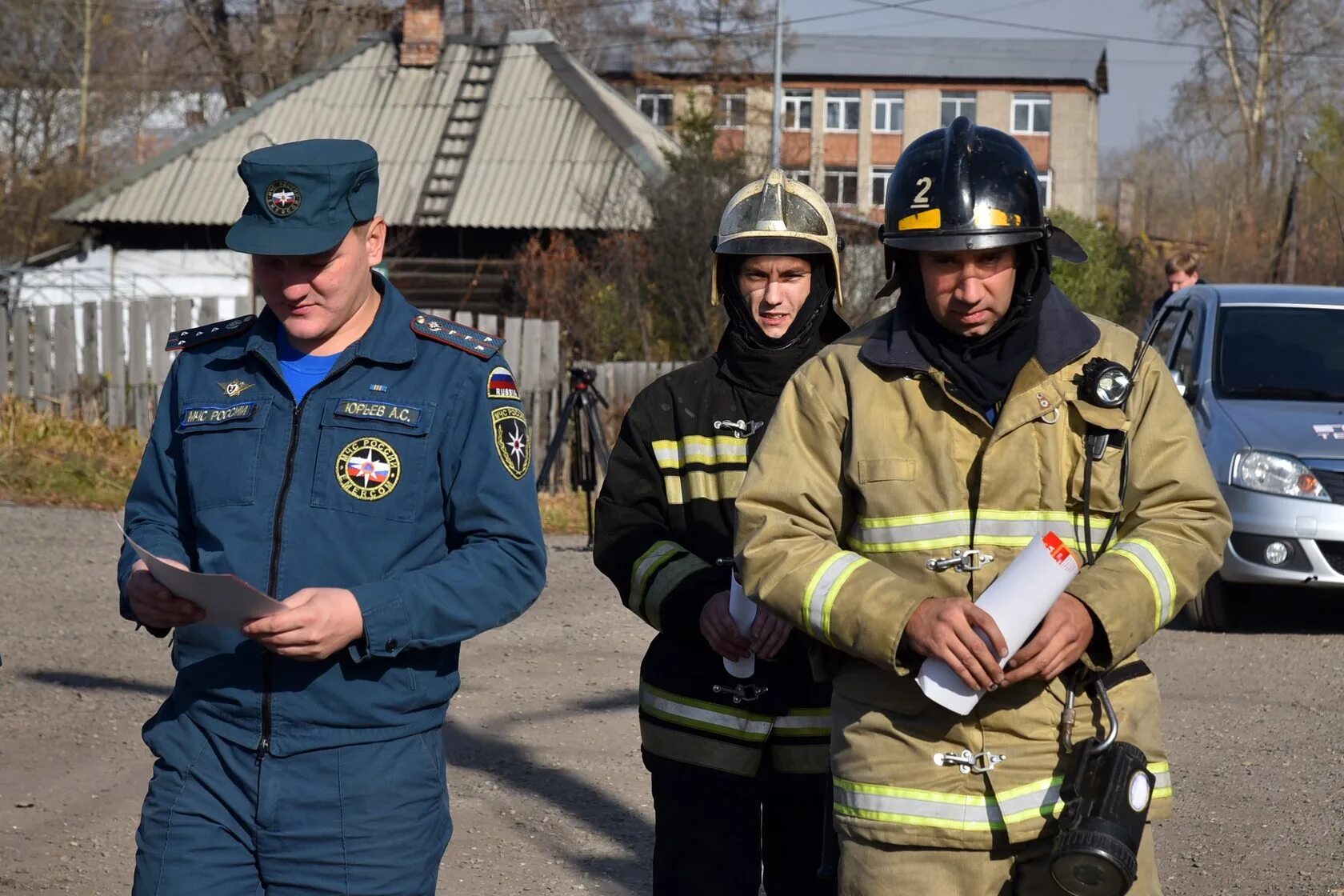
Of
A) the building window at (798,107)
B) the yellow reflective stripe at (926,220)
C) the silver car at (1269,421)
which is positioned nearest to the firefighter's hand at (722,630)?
the yellow reflective stripe at (926,220)

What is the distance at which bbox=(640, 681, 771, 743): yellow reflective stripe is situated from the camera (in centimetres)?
365

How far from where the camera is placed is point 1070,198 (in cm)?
7000

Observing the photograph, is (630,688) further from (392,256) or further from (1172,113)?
(1172,113)

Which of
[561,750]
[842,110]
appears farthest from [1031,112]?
[561,750]

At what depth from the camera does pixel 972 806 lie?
285 cm

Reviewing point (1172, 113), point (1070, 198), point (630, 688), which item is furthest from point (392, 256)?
point (1070, 198)

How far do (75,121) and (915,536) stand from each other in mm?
39375

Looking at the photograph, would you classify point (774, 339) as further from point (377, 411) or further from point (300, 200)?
point (300, 200)

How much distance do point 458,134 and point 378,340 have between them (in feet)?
81.4

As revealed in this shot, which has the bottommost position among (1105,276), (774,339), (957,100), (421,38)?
(774,339)

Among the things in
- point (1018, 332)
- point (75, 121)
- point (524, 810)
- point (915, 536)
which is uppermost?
point (75, 121)

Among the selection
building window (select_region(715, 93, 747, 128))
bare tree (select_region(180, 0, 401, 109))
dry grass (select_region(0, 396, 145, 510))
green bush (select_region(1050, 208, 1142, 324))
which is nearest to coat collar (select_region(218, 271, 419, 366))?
dry grass (select_region(0, 396, 145, 510))

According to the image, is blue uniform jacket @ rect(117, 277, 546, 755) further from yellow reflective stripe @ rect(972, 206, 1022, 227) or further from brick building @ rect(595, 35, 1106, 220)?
brick building @ rect(595, 35, 1106, 220)

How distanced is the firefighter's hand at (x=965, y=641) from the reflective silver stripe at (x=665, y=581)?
99cm
